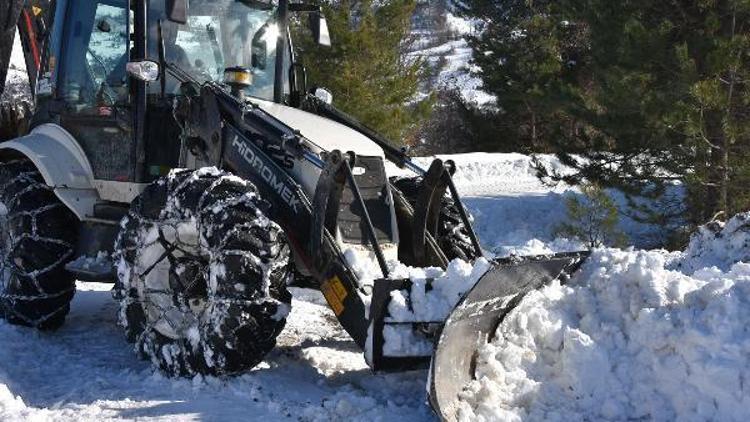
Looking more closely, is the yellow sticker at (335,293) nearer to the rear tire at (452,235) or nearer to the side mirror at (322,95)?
the rear tire at (452,235)

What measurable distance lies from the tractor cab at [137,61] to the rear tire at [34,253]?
43 centimetres

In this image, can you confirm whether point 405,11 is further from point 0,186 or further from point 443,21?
point 443,21

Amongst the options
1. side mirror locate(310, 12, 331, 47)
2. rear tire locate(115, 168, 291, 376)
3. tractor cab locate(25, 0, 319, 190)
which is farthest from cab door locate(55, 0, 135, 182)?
side mirror locate(310, 12, 331, 47)

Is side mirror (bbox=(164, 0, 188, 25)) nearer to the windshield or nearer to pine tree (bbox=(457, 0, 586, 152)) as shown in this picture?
the windshield

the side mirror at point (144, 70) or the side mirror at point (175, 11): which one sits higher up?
the side mirror at point (175, 11)

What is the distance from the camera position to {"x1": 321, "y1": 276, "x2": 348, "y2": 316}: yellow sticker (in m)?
4.73

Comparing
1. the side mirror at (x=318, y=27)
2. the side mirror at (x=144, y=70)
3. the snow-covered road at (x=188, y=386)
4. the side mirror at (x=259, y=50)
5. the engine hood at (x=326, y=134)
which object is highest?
the side mirror at (x=318, y=27)

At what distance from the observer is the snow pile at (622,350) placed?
3762 mm

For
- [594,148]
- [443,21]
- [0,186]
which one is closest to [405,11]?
[594,148]

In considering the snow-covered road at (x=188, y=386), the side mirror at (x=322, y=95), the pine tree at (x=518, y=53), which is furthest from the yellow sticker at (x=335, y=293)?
the pine tree at (x=518, y=53)

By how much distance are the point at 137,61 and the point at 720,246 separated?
4.25 m

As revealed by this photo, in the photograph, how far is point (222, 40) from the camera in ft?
21.1

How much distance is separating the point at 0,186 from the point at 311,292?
3.05 metres

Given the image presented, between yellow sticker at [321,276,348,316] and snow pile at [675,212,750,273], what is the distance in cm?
252
